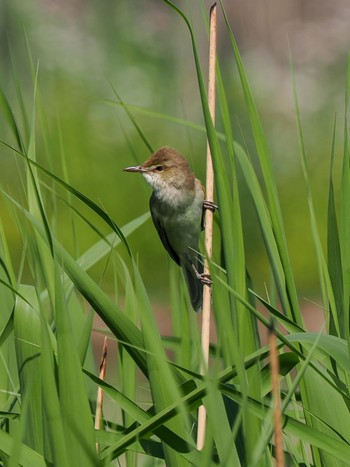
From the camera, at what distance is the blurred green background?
4.61m

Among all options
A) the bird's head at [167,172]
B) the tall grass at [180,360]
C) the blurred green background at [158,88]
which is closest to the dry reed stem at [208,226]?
the tall grass at [180,360]

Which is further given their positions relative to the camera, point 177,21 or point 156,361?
point 177,21

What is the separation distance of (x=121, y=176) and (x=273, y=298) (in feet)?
12.5

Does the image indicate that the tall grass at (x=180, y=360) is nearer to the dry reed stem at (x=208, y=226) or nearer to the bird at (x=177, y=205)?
the dry reed stem at (x=208, y=226)

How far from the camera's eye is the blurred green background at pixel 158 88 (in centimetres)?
461

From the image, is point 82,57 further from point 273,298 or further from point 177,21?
point 273,298

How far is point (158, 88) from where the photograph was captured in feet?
17.2

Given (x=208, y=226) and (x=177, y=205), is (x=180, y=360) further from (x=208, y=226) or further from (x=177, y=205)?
(x=177, y=205)

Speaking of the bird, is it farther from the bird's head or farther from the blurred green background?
the blurred green background

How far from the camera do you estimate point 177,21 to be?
5.43 meters

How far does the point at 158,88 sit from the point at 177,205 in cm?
309

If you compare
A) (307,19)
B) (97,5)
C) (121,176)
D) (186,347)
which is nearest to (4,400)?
(186,347)

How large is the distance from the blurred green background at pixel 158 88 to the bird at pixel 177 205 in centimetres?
207

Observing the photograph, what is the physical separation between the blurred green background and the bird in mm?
2073
